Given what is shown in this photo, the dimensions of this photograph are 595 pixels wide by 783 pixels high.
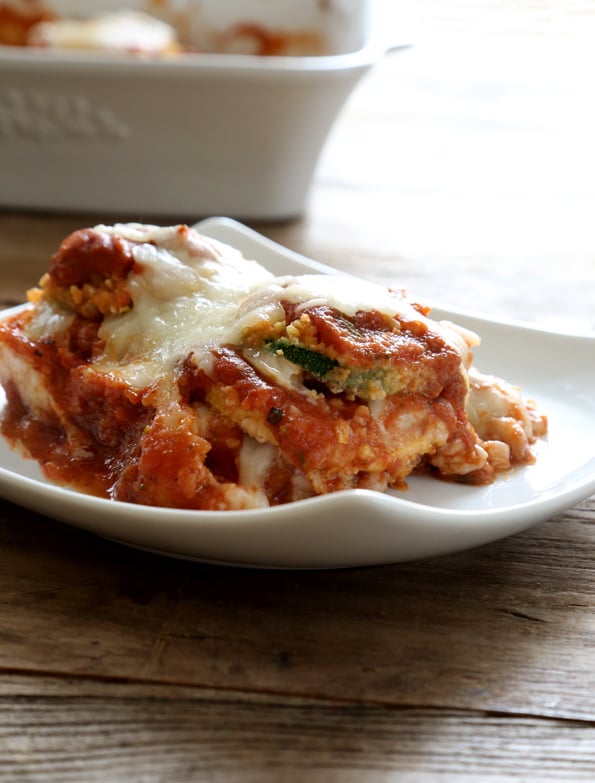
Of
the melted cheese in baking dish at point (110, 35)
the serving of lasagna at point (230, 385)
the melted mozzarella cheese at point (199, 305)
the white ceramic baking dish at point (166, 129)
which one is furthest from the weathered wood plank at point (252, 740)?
the melted cheese in baking dish at point (110, 35)

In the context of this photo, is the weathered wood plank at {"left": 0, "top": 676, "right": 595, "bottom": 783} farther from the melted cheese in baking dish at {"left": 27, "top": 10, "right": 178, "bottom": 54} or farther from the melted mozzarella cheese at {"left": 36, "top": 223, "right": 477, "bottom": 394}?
the melted cheese in baking dish at {"left": 27, "top": 10, "right": 178, "bottom": 54}

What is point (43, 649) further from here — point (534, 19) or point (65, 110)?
point (534, 19)

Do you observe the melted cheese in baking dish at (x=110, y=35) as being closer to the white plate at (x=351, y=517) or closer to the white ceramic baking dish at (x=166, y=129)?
the white ceramic baking dish at (x=166, y=129)

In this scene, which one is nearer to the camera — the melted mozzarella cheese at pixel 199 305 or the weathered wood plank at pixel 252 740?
the weathered wood plank at pixel 252 740

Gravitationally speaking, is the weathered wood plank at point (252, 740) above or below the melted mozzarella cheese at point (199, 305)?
below

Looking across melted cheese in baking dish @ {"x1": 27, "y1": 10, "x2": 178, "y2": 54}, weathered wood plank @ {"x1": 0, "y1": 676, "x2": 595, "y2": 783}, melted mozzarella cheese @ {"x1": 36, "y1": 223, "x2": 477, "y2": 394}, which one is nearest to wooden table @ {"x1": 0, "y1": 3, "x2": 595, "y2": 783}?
weathered wood plank @ {"x1": 0, "y1": 676, "x2": 595, "y2": 783}
